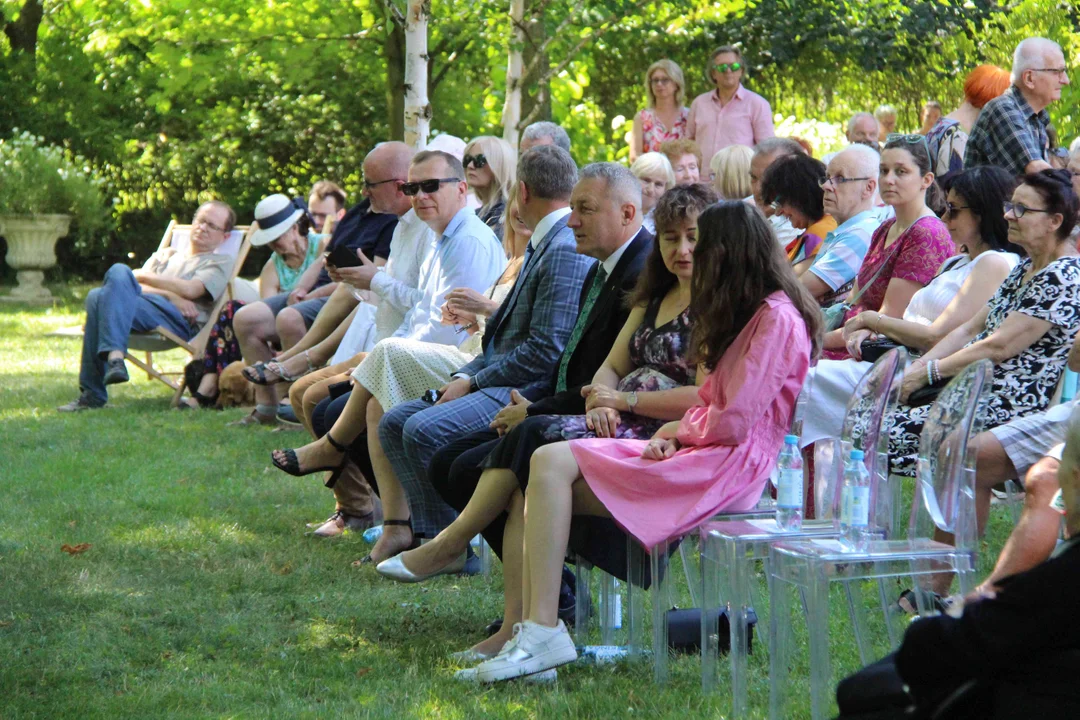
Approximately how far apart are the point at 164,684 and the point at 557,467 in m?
1.34

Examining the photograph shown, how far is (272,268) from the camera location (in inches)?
382

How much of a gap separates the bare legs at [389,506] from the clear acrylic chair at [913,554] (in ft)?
7.18

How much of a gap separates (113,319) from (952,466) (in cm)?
771

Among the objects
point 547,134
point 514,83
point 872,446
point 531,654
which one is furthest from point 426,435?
point 514,83

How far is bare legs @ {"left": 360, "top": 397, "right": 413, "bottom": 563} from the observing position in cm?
535

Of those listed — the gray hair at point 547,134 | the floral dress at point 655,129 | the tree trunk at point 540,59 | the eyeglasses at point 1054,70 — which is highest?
the tree trunk at point 540,59

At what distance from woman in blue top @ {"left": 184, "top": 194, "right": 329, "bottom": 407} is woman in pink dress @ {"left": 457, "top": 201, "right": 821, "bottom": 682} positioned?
559 cm

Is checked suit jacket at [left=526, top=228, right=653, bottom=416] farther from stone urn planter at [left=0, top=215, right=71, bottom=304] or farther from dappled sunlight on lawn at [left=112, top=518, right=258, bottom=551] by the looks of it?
stone urn planter at [left=0, top=215, right=71, bottom=304]

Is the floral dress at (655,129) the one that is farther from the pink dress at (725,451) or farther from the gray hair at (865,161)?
the pink dress at (725,451)

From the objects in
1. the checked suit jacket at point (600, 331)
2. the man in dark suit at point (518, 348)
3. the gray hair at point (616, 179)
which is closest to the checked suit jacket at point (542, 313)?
the man in dark suit at point (518, 348)

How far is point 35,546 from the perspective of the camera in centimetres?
564

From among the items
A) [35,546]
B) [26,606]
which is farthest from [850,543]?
[35,546]

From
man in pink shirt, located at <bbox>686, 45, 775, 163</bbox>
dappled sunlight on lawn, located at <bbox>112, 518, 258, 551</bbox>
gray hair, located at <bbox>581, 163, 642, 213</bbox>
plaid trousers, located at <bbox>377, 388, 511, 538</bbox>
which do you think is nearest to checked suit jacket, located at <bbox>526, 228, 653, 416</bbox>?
gray hair, located at <bbox>581, 163, 642, 213</bbox>

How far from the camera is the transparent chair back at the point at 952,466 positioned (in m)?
3.38
